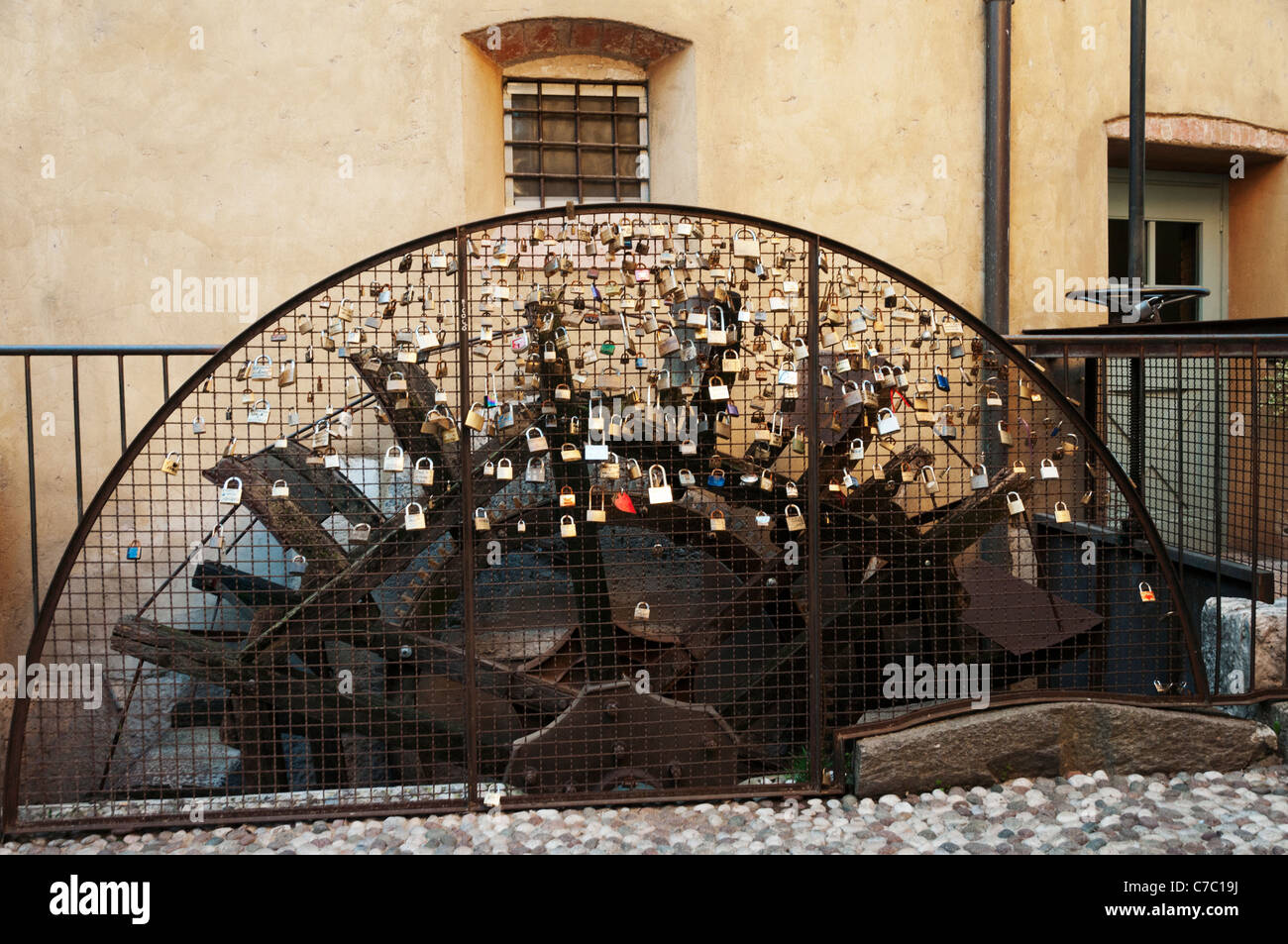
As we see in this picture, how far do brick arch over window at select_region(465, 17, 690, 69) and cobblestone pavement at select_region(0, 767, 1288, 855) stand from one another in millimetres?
3915

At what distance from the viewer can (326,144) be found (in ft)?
17.5

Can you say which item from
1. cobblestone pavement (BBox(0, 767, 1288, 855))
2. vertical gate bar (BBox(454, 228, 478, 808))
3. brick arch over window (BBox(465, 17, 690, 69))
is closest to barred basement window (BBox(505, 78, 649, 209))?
brick arch over window (BBox(465, 17, 690, 69))

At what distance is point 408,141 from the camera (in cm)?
539

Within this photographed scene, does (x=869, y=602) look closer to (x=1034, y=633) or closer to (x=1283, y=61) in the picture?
(x=1034, y=633)

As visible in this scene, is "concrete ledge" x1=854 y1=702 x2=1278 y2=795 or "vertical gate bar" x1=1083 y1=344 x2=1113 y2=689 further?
"vertical gate bar" x1=1083 y1=344 x2=1113 y2=689

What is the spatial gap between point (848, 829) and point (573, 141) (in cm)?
399

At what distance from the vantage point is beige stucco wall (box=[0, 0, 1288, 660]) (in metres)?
5.23

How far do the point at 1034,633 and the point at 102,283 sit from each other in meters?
4.60

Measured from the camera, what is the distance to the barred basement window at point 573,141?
586cm


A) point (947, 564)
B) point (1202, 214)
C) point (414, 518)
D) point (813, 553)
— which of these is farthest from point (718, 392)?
point (1202, 214)

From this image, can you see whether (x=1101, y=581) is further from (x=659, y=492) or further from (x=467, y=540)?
(x=467, y=540)

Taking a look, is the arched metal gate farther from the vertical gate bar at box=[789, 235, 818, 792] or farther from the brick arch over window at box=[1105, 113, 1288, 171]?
the brick arch over window at box=[1105, 113, 1288, 171]

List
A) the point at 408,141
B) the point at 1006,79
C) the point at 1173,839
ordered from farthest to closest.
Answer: the point at 1006,79, the point at 408,141, the point at 1173,839

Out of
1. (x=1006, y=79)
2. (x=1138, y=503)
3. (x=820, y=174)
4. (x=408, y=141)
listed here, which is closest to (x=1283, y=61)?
(x=1006, y=79)
